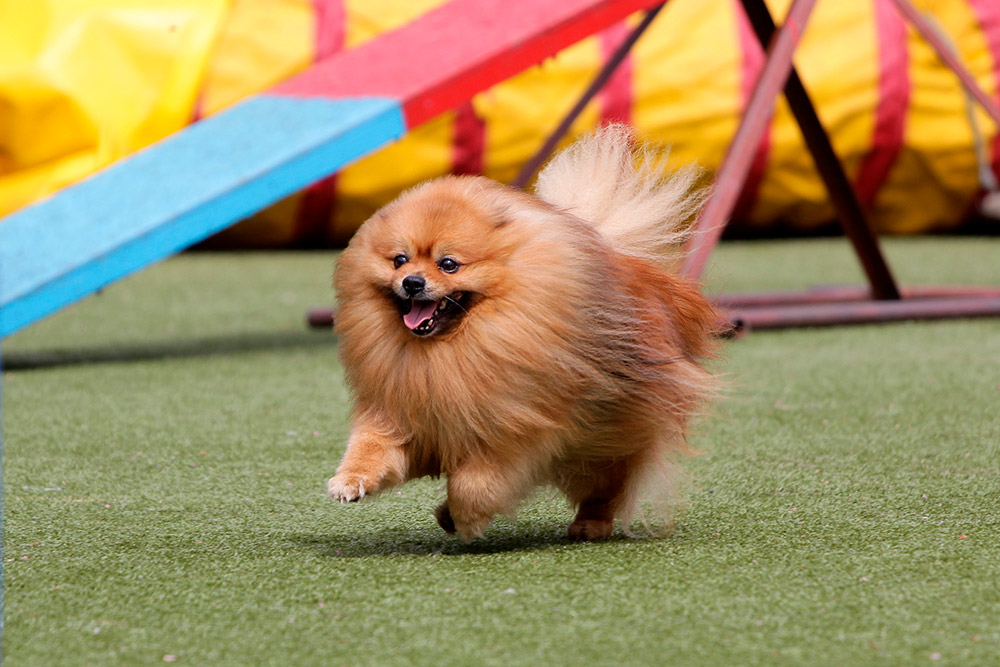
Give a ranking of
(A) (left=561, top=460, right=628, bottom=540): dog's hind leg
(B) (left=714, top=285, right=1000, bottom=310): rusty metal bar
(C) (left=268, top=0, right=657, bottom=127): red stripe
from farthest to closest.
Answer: (B) (left=714, top=285, right=1000, bottom=310): rusty metal bar
(C) (left=268, top=0, right=657, bottom=127): red stripe
(A) (left=561, top=460, right=628, bottom=540): dog's hind leg

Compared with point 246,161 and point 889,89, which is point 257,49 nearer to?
point 246,161

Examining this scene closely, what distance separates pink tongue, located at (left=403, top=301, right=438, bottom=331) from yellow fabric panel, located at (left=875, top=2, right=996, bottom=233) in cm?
666

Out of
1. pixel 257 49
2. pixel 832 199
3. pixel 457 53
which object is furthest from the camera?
pixel 257 49

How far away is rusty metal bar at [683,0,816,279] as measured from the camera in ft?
15.2

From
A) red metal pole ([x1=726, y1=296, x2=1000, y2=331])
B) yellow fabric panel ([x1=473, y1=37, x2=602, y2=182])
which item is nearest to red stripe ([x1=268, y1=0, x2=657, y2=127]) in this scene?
red metal pole ([x1=726, y1=296, x2=1000, y2=331])

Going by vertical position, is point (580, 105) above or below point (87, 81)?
above

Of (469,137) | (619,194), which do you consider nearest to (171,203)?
(619,194)

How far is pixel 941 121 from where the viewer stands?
854 centimetres

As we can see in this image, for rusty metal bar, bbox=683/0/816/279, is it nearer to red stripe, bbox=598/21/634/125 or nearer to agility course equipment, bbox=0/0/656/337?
agility course equipment, bbox=0/0/656/337

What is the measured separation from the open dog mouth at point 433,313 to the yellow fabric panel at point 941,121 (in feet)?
21.7

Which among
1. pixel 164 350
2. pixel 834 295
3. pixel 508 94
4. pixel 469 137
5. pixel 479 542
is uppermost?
pixel 508 94

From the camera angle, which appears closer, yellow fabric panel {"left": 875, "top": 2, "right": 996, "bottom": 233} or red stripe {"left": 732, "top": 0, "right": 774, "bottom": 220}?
red stripe {"left": 732, "top": 0, "right": 774, "bottom": 220}

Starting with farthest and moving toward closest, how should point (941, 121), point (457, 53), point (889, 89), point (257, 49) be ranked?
1. point (941, 121)
2. point (889, 89)
3. point (257, 49)
4. point (457, 53)

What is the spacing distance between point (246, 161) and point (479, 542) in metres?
2.17
